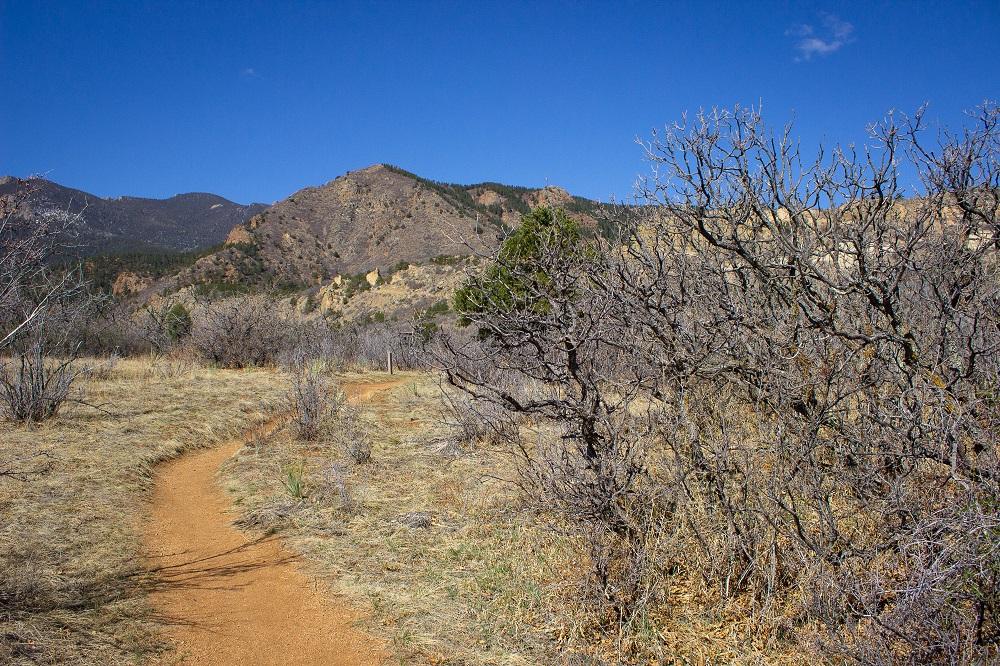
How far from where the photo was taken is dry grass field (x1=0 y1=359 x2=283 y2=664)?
12.6ft

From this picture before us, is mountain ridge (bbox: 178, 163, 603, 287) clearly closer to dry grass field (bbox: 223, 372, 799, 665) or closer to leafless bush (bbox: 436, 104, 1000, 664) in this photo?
dry grass field (bbox: 223, 372, 799, 665)

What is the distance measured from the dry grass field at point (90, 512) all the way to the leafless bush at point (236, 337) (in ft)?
20.9

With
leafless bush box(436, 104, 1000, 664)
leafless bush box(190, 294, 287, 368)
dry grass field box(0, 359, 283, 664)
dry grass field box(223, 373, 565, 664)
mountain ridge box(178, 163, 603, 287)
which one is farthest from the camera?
mountain ridge box(178, 163, 603, 287)

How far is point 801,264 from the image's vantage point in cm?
322

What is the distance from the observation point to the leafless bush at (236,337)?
19.0m

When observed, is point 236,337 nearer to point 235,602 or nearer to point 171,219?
point 235,602

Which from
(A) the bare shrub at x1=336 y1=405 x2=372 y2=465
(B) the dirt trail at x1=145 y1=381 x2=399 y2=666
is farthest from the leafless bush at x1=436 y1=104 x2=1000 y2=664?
(A) the bare shrub at x1=336 y1=405 x2=372 y2=465

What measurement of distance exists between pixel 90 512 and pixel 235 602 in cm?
259

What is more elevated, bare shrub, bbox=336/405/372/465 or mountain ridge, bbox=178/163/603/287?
mountain ridge, bbox=178/163/603/287

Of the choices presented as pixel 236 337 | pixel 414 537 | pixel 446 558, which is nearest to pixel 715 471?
pixel 446 558

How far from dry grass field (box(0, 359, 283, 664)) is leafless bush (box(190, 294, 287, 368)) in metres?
6.36

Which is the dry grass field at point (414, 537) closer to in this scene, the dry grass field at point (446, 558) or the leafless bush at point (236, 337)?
the dry grass field at point (446, 558)

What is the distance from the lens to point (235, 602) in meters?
4.60

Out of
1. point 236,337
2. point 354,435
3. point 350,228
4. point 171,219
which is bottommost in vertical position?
point 354,435
